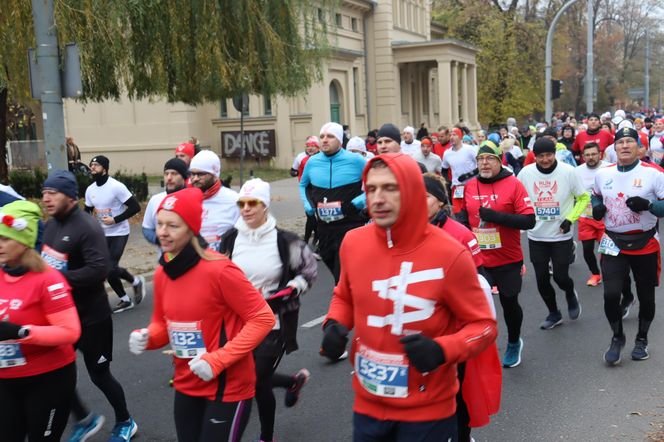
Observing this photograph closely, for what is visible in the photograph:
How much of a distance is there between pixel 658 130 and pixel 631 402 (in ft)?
42.7

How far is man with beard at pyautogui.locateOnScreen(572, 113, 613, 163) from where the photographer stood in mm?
14328

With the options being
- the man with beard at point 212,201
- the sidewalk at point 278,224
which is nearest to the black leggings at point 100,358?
the man with beard at point 212,201

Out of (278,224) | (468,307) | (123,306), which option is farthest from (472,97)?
(468,307)

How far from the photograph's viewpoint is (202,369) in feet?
10.8

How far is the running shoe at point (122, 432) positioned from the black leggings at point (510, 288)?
300cm

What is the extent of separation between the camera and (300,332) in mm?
7617

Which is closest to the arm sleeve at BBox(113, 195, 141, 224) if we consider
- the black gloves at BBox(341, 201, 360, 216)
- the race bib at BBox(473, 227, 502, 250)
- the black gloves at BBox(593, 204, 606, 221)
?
the black gloves at BBox(341, 201, 360, 216)

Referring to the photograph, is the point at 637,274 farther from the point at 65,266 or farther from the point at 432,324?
the point at 65,266

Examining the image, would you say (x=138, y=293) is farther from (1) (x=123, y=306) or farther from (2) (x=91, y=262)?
(2) (x=91, y=262)

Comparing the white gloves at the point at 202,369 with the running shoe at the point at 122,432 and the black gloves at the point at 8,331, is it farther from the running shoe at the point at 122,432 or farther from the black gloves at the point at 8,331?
the running shoe at the point at 122,432

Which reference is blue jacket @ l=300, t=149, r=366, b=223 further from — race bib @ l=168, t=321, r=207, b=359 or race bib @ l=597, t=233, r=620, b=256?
race bib @ l=168, t=321, r=207, b=359

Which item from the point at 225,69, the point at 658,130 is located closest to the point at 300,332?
the point at 225,69

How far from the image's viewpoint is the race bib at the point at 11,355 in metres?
Result: 3.67

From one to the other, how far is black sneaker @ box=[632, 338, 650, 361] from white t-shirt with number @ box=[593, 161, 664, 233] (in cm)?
101
